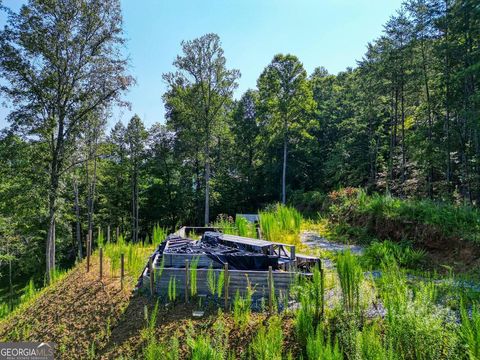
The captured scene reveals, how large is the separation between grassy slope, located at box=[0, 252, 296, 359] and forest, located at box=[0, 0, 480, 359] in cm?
297

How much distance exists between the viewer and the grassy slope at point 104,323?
14.5 ft

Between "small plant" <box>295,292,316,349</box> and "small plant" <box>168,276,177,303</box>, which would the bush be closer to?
"small plant" <box>295,292,316,349</box>

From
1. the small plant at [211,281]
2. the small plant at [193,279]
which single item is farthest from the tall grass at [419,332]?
the small plant at [193,279]

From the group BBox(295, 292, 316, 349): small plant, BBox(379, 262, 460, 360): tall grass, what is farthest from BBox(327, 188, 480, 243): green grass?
BBox(295, 292, 316, 349): small plant

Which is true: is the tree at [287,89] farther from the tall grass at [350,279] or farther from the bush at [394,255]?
the tall grass at [350,279]

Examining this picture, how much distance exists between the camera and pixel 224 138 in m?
25.4

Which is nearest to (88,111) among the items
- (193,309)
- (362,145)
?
(193,309)

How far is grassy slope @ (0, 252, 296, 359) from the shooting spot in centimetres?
441

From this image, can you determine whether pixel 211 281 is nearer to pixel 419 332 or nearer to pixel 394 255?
pixel 419 332

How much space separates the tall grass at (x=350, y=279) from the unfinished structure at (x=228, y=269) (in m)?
0.88

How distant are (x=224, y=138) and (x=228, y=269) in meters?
20.5
